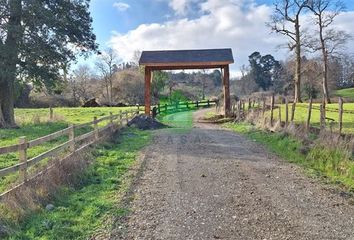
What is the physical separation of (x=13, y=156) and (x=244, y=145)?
7330 mm

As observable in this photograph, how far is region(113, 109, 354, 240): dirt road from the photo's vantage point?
5.28 metres

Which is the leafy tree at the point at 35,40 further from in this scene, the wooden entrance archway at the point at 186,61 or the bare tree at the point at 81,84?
the bare tree at the point at 81,84

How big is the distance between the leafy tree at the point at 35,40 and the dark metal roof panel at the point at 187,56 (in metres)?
5.84

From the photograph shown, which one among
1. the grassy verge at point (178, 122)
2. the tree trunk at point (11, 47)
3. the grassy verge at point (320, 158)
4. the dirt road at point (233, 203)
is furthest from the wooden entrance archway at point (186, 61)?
the dirt road at point (233, 203)

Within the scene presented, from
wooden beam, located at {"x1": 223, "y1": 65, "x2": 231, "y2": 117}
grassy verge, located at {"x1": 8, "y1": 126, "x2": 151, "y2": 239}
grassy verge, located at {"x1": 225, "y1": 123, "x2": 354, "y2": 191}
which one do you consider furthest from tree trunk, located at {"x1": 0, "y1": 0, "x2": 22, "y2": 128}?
wooden beam, located at {"x1": 223, "y1": 65, "x2": 231, "y2": 117}

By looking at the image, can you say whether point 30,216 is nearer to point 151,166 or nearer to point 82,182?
point 82,182

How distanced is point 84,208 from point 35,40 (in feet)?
51.9

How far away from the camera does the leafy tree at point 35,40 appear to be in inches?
771

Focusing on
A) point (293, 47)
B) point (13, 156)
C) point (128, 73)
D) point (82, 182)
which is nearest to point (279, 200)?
point (82, 182)

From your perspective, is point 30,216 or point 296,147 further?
point 296,147

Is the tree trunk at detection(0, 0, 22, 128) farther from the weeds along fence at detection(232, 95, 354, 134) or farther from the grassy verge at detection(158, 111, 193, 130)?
the weeds along fence at detection(232, 95, 354, 134)

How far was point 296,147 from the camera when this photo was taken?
11812mm

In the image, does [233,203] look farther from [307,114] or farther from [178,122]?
[178,122]

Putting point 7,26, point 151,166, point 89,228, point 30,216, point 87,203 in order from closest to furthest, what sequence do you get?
1. point 89,228
2. point 30,216
3. point 87,203
4. point 151,166
5. point 7,26
